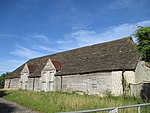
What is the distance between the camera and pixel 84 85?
2269cm

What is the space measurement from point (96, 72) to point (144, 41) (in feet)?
31.5

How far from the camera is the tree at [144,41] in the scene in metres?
12.9

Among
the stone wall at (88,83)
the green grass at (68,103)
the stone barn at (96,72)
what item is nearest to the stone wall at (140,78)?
the stone barn at (96,72)

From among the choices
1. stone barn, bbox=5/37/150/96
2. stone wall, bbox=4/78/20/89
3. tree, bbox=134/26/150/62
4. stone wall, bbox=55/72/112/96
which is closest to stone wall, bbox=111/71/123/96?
stone barn, bbox=5/37/150/96

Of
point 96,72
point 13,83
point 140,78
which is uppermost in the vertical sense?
point 96,72

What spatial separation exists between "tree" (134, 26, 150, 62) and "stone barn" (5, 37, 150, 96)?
245 inches

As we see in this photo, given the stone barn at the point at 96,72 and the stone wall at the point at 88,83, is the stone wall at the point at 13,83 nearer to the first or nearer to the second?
the stone barn at the point at 96,72

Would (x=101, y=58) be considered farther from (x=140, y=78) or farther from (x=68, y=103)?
(x=68, y=103)

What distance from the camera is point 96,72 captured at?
2177cm

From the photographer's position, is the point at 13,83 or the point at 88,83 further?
the point at 13,83

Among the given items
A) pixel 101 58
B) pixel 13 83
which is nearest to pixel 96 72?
pixel 101 58

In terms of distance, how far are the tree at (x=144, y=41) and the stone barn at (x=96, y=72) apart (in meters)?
6.21

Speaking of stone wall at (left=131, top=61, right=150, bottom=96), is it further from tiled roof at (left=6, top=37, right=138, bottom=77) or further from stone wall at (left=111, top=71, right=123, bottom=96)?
stone wall at (left=111, top=71, right=123, bottom=96)

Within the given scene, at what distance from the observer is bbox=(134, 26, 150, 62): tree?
1291cm
